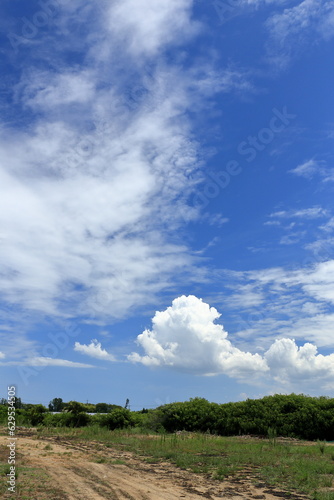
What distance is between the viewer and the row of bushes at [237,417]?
72.8ft

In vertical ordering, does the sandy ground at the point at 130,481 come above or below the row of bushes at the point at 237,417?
below

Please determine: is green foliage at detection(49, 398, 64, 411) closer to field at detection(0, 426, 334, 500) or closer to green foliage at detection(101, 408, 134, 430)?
green foliage at detection(101, 408, 134, 430)

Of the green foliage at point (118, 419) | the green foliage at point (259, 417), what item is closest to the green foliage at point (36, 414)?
Result: the green foliage at point (118, 419)

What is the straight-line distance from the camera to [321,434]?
71.8 ft

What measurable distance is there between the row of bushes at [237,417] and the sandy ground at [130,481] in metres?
9.47

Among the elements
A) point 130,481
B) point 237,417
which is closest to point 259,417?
point 237,417

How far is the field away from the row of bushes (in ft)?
7.21

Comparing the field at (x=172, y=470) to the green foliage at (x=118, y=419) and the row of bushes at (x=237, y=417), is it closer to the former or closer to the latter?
the row of bushes at (x=237, y=417)

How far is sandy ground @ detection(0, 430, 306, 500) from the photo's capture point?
10172 millimetres

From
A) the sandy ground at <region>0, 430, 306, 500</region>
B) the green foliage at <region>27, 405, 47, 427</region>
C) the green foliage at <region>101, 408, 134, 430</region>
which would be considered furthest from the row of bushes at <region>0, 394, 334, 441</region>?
the sandy ground at <region>0, 430, 306, 500</region>

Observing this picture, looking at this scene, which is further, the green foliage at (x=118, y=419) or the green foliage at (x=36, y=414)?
the green foliage at (x=36, y=414)

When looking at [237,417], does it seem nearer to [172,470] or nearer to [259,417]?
[259,417]

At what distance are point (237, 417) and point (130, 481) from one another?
14.0 metres

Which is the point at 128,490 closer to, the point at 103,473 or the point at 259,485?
the point at 103,473
